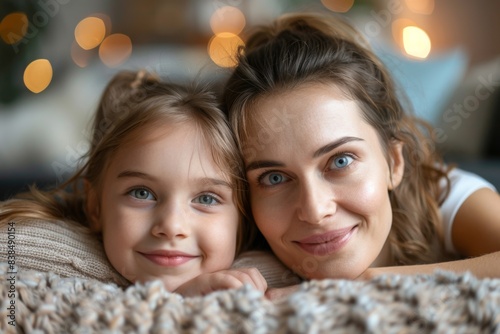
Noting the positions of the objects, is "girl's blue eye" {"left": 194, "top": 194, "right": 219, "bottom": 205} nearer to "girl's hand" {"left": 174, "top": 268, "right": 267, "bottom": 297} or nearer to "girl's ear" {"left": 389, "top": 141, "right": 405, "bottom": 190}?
"girl's hand" {"left": 174, "top": 268, "right": 267, "bottom": 297}

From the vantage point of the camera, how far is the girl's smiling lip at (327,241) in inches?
41.6

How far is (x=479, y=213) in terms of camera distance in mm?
1262

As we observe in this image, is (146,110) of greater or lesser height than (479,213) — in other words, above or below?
above

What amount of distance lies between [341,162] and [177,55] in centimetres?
263

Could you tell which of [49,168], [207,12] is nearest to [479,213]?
[49,168]

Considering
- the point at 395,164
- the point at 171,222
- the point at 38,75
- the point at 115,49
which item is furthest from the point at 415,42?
the point at 171,222

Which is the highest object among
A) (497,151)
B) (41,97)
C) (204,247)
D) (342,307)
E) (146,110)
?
(146,110)

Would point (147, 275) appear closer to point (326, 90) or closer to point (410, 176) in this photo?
point (326, 90)

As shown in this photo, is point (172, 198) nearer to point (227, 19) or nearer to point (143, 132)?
point (143, 132)

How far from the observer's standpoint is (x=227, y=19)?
3939 mm

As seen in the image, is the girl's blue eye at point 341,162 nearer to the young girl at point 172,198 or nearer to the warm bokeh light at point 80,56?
the young girl at point 172,198

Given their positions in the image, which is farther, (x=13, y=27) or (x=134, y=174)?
(x=13, y=27)

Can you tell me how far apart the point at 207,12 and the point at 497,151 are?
7.44 feet

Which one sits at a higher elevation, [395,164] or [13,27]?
[395,164]
